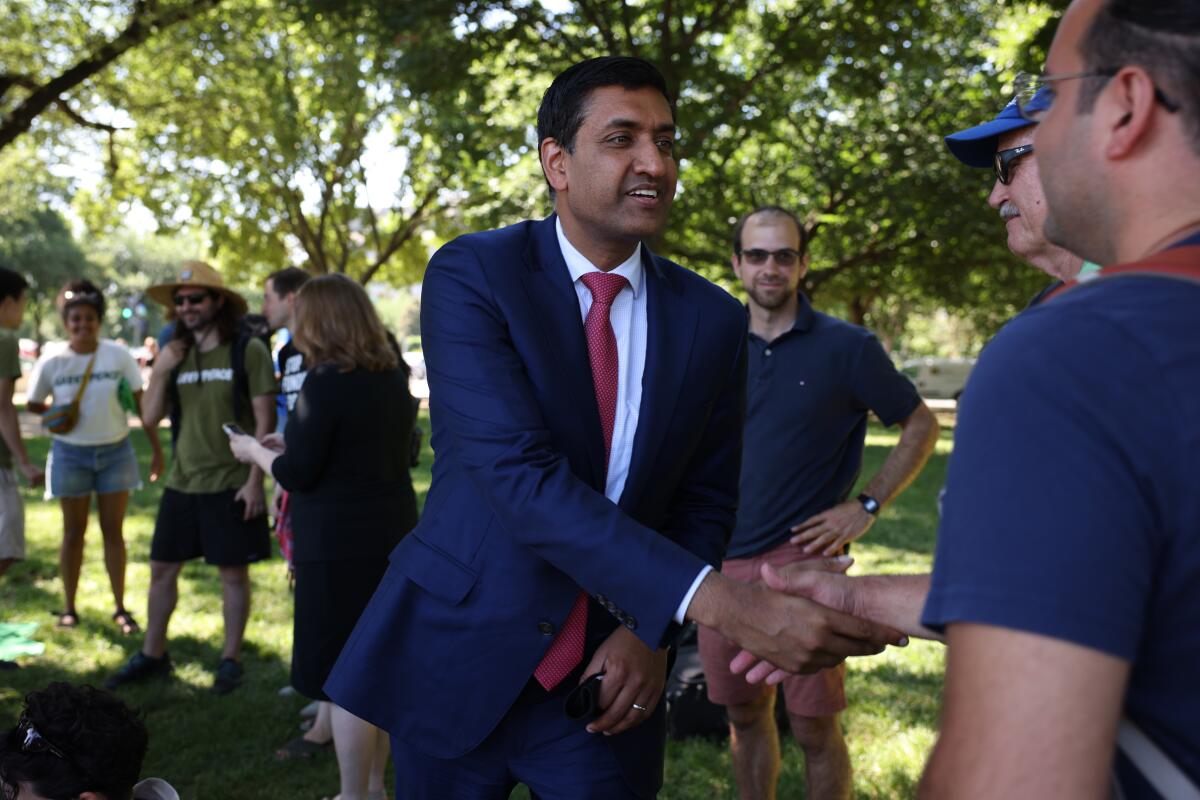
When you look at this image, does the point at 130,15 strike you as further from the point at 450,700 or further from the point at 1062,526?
the point at 1062,526

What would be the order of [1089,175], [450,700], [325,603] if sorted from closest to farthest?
[1089,175] → [450,700] → [325,603]

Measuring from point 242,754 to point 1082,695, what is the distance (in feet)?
16.2

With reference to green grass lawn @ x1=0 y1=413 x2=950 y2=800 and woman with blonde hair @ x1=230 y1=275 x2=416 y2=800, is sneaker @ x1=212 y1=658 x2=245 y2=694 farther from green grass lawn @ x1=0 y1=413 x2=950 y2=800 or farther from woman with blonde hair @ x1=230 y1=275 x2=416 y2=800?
woman with blonde hair @ x1=230 y1=275 x2=416 y2=800

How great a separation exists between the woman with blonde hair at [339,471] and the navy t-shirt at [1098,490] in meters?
3.51

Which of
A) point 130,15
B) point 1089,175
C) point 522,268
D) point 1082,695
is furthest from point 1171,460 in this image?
point 130,15

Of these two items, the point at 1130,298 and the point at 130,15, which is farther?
the point at 130,15

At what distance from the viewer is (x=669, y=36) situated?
453 inches

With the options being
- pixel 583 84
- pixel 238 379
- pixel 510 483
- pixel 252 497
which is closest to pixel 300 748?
pixel 252 497

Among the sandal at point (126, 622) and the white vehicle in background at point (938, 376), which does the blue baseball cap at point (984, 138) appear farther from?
the white vehicle in background at point (938, 376)

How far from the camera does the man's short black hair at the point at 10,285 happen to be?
6473 millimetres

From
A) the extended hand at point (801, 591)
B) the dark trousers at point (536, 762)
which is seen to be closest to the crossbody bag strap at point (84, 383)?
the dark trousers at point (536, 762)

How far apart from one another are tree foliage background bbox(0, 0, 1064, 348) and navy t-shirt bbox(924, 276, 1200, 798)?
8500mm

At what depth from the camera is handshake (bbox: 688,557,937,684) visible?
201 cm

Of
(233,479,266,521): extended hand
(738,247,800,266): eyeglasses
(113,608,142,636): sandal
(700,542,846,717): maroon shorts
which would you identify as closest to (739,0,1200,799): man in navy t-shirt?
(700,542,846,717): maroon shorts
